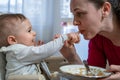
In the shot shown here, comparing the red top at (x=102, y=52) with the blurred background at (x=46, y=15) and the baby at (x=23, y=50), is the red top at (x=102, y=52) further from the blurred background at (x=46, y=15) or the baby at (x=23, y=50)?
the blurred background at (x=46, y=15)

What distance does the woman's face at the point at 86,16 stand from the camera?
115 cm

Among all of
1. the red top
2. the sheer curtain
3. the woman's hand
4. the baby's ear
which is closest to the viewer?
the woman's hand

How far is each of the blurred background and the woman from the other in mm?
1214

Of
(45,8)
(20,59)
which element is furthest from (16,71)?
(45,8)

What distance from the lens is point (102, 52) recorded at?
1437 millimetres

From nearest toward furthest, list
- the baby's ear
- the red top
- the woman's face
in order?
1. the woman's face
2. the baby's ear
3. the red top

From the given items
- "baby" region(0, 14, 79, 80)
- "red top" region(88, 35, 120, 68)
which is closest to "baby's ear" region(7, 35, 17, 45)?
"baby" region(0, 14, 79, 80)

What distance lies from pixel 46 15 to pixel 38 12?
0.32 ft

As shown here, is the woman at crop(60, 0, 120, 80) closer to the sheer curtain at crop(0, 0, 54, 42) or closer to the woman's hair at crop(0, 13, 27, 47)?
the woman's hair at crop(0, 13, 27, 47)

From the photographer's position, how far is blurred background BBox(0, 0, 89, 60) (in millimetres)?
2645

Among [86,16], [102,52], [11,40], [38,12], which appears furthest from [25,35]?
[38,12]

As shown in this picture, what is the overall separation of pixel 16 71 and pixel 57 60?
343mm

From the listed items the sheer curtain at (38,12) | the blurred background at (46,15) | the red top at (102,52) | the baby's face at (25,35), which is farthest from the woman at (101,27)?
the sheer curtain at (38,12)

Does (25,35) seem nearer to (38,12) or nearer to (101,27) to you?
(101,27)
